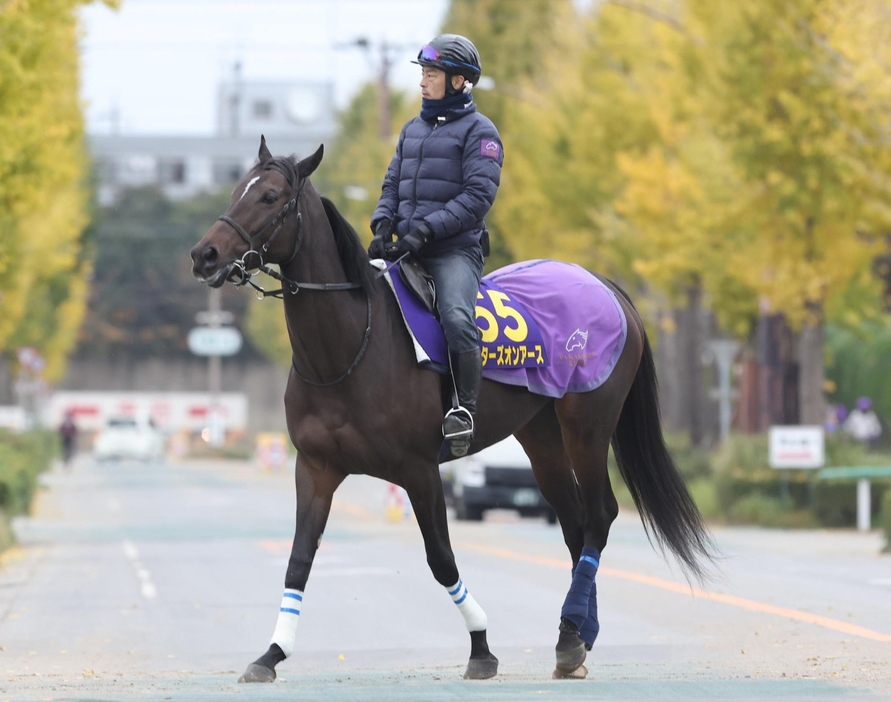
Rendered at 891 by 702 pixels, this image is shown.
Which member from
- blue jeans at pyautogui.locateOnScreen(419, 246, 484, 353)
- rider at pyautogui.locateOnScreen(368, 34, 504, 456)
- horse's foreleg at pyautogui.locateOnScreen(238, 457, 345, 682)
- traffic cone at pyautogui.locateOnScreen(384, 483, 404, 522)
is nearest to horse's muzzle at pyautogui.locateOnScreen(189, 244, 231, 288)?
horse's foreleg at pyautogui.locateOnScreen(238, 457, 345, 682)

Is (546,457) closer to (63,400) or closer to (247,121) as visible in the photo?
(63,400)

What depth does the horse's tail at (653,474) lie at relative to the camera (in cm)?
1011

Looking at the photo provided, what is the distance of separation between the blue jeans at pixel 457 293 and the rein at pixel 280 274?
26 cm

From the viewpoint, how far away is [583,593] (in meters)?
9.24

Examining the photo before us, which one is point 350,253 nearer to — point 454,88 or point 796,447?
point 454,88

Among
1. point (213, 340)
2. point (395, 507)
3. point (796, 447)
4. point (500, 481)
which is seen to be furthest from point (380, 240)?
point (213, 340)

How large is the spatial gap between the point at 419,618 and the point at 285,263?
4.96m

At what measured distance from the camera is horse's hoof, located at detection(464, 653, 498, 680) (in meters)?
8.65

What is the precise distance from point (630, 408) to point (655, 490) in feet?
1.73

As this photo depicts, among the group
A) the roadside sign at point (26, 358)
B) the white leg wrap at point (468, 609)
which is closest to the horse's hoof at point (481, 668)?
the white leg wrap at point (468, 609)

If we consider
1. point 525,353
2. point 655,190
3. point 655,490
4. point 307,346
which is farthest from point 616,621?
point 655,190

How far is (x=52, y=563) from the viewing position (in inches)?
782

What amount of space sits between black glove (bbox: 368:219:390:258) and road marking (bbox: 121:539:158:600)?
6.86 metres

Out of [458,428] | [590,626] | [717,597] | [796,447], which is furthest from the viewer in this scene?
[796,447]
